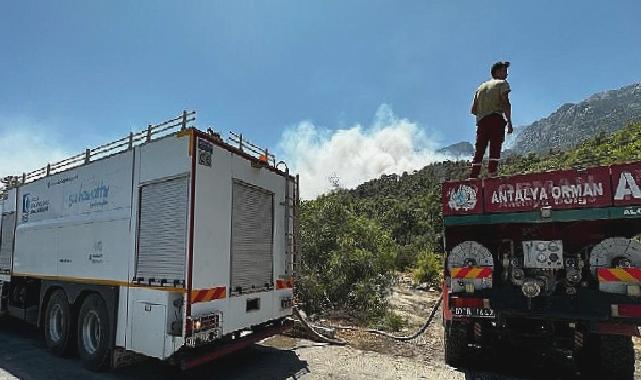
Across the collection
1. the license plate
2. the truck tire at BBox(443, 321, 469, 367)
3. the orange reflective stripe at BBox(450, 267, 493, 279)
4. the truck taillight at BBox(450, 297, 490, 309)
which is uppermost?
the orange reflective stripe at BBox(450, 267, 493, 279)

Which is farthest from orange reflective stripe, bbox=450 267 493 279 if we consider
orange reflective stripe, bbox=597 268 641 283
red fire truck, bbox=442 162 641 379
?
orange reflective stripe, bbox=597 268 641 283

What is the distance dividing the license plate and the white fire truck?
9.61 ft

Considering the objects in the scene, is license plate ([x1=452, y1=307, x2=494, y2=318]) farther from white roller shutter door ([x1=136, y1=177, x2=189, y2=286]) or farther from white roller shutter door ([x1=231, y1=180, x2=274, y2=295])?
white roller shutter door ([x1=136, y1=177, x2=189, y2=286])

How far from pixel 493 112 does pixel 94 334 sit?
7.47 m

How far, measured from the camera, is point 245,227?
6.60 m

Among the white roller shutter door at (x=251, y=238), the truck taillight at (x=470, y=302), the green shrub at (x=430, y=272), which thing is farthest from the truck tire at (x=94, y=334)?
the green shrub at (x=430, y=272)

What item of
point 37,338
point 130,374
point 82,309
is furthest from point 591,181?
point 37,338

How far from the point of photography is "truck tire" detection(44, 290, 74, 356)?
23.1 feet

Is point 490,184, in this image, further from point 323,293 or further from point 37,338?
point 37,338

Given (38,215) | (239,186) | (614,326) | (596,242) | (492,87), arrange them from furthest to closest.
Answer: (38,215)
(492,87)
(239,186)
(596,242)
(614,326)

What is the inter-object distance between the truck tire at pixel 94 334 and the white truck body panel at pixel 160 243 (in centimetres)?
32

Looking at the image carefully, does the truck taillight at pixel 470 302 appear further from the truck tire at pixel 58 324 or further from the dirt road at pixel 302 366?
the truck tire at pixel 58 324

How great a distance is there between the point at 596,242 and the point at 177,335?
5.73 metres

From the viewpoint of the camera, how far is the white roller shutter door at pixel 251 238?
6355mm
